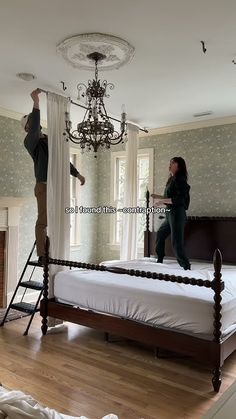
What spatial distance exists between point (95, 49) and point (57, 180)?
4.44 ft

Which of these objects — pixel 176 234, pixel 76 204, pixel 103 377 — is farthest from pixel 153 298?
pixel 76 204

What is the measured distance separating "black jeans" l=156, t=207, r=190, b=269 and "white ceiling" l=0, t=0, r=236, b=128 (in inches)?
53.1

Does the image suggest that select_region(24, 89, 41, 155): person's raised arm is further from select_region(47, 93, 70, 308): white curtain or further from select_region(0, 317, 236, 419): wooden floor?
select_region(0, 317, 236, 419): wooden floor

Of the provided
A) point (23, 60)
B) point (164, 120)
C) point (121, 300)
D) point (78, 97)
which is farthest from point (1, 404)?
point (164, 120)

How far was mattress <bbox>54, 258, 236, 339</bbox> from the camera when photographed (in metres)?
2.60

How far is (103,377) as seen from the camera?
8.70 feet

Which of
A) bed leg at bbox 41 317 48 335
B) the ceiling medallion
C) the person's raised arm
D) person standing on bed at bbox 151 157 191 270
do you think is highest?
the ceiling medallion

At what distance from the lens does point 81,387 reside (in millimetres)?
2498

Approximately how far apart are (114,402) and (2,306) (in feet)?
8.29

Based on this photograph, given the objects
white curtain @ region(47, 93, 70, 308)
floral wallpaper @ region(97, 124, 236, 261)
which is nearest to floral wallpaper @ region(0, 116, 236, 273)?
floral wallpaper @ region(97, 124, 236, 261)

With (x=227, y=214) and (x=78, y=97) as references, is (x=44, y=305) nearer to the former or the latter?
(x=78, y=97)

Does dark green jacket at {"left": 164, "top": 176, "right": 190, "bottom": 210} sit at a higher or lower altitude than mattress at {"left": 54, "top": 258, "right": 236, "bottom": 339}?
higher

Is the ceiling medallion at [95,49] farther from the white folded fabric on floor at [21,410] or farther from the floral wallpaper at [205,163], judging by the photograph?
the white folded fabric on floor at [21,410]

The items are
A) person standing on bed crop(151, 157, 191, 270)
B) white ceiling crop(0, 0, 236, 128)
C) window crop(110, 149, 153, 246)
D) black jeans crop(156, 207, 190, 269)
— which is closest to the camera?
white ceiling crop(0, 0, 236, 128)
